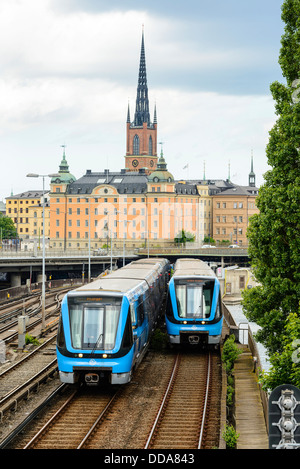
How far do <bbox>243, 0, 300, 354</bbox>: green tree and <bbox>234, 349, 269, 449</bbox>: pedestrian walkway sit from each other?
1911 mm

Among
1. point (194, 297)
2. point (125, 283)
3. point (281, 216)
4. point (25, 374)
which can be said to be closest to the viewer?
point (281, 216)

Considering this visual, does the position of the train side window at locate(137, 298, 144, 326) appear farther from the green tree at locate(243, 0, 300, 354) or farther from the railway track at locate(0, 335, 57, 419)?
the green tree at locate(243, 0, 300, 354)

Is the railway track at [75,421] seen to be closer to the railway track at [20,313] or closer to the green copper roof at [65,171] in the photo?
the railway track at [20,313]

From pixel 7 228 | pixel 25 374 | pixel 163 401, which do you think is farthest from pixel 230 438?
pixel 7 228

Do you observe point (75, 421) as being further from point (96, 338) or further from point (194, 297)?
point (194, 297)

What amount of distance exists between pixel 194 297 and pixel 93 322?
8.19 metres

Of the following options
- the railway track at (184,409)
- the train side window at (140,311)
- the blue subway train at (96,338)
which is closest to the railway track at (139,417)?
the railway track at (184,409)

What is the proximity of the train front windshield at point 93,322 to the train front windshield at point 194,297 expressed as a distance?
7.47 m

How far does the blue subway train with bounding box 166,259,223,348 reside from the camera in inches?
1131

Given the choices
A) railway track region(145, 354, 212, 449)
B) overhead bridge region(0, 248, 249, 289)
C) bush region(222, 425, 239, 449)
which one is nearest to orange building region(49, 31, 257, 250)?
overhead bridge region(0, 248, 249, 289)

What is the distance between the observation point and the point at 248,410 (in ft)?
69.4
